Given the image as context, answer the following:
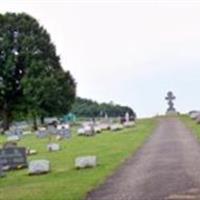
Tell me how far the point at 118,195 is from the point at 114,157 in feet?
44.0

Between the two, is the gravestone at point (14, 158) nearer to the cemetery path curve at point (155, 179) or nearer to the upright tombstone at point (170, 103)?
the cemetery path curve at point (155, 179)

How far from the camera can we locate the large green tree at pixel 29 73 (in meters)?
77.8

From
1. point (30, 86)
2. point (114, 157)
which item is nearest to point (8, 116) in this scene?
point (30, 86)

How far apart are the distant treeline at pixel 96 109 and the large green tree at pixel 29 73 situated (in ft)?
174

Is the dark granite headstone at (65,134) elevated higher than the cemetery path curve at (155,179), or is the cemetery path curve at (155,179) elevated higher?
the dark granite headstone at (65,134)

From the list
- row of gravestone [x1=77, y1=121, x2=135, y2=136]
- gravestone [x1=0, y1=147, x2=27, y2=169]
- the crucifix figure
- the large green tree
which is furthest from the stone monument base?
gravestone [x1=0, y1=147, x2=27, y2=169]

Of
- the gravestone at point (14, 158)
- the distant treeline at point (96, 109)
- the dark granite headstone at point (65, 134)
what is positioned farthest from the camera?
the distant treeline at point (96, 109)

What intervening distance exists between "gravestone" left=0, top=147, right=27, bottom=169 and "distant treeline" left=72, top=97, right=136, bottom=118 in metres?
107

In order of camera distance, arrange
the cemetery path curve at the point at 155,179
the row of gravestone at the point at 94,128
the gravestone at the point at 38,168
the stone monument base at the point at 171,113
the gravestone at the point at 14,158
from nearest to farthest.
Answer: the cemetery path curve at the point at 155,179
the gravestone at the point at 38,168
the gravestone at the point at 14,158
the row of gravestone at the point at 94,128
the stone monument base at the point at 171,113

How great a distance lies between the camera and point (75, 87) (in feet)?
276

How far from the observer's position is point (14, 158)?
29.7m

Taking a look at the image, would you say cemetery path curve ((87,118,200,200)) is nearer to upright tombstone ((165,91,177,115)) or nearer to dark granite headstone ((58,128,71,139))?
dark granite headstone ((58,128,71,139))

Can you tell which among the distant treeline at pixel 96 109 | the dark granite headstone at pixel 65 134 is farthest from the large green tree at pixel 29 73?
the distant treeline at pixel 96 109

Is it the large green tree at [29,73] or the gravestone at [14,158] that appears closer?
the gravestone at [14,158]
